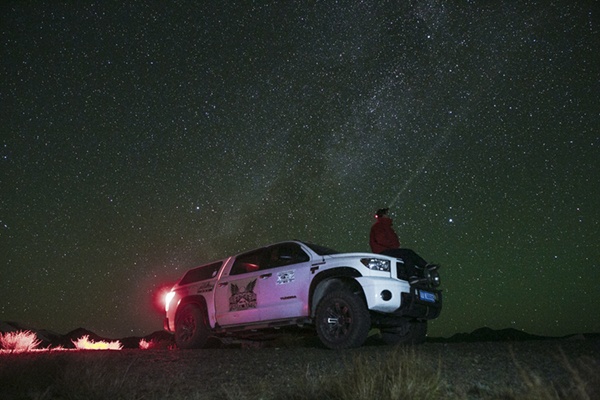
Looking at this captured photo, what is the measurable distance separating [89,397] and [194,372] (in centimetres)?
141

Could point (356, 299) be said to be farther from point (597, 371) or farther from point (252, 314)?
point (597, 371)

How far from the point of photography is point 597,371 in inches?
177

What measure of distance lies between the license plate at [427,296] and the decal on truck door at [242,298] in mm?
2972

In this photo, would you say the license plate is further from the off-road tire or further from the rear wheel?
the rear wheel

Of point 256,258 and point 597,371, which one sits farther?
point 256,258

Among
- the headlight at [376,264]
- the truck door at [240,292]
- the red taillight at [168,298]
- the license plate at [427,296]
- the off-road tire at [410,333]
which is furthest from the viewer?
the red taillight at [168,298]

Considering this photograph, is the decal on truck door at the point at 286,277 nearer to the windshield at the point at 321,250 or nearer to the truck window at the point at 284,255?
the truck window at the point at 284,255

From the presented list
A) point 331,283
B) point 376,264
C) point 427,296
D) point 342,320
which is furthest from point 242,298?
point 427,296

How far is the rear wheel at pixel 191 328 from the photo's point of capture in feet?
34.2

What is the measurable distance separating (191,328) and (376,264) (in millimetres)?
4620

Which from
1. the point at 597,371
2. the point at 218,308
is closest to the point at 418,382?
the point at 597,371

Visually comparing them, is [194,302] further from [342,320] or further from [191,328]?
[342,320]

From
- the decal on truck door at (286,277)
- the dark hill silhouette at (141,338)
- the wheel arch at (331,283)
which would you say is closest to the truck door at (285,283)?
the decal on truck door at (286,277)

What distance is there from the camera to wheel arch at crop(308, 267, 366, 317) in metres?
8.03
